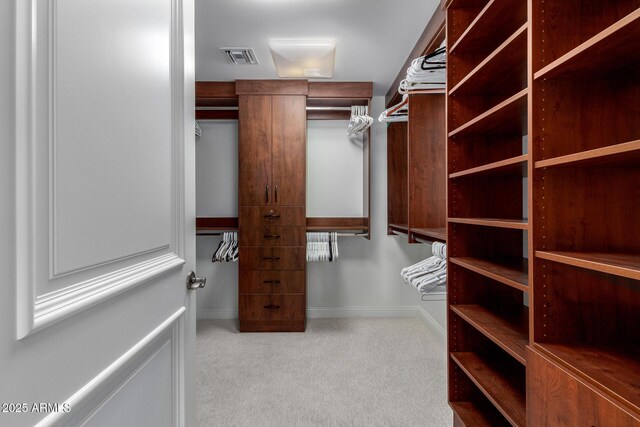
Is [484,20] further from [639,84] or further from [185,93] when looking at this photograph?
[185,93]

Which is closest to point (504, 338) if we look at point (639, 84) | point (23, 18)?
point (639, 84)

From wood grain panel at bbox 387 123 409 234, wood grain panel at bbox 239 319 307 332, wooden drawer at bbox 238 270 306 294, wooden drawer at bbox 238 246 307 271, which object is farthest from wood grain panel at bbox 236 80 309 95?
wood grain panel at bbox 239 319 307 332

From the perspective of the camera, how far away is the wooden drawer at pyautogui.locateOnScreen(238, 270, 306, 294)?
10.4 ft

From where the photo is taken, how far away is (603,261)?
2.46 ft

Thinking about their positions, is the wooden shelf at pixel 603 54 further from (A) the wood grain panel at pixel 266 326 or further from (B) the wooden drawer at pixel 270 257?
(A) the wood grain panel at pixel 266 326

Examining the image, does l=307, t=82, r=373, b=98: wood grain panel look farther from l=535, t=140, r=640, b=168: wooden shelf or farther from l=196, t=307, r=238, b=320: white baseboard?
l=535, t=140, r=640, b=168: wooden shelf

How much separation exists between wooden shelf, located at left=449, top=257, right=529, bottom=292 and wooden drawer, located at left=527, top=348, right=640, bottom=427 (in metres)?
0.21

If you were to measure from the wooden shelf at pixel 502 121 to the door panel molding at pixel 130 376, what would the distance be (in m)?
1.16

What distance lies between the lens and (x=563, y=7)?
0.91 metres

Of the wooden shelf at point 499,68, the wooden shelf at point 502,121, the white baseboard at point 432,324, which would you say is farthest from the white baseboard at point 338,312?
the wooden shelf at point 499,68

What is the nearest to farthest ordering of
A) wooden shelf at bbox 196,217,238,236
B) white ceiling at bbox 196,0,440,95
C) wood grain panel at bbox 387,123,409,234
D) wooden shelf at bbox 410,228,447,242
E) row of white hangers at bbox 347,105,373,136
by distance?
wooden shelf at bbox 410,228,447,242, white ceiling at bbox 196,0,440,95, row of white hangers at bbox 347,105,373,136, wood grain panel at bbox 387,123,409,234, wooden shelf at bbox 196,217,238,236

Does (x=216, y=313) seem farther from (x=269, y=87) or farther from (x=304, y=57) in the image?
(x=304, y=57)

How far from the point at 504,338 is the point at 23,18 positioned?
1376 mm

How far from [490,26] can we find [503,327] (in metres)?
1.10
